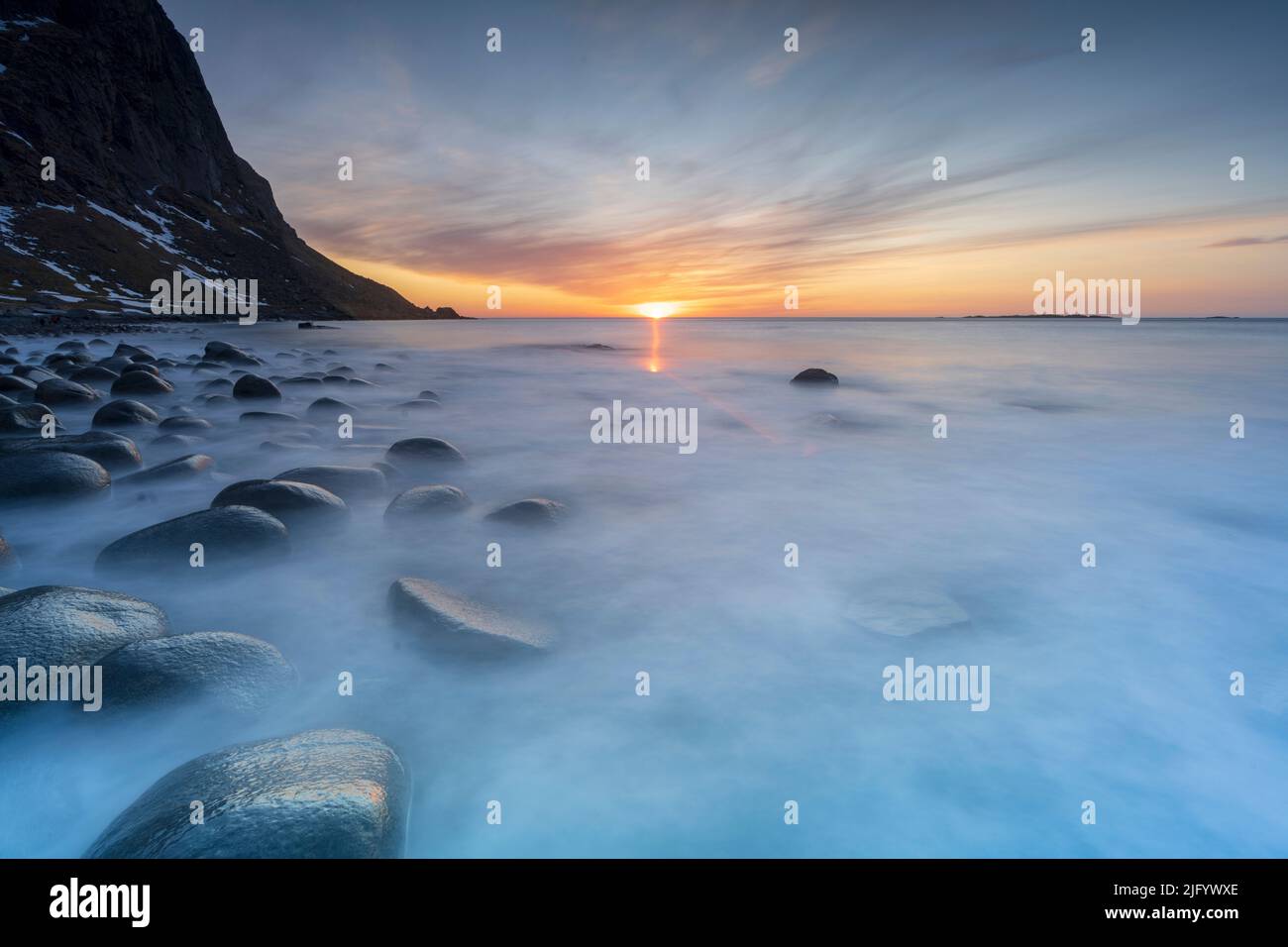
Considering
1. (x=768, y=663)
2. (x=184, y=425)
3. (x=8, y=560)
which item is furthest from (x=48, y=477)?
(x=768, y=663)

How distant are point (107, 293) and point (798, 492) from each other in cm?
6487

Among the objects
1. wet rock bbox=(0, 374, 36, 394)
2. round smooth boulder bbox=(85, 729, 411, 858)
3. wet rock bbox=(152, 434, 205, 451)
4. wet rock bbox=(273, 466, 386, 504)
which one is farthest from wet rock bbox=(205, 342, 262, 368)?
round smooth boulder bbox=(85, 729, 411, 858)

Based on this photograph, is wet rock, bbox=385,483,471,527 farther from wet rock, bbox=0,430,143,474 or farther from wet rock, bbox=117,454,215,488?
wet rock, bbox=0,430,143,474

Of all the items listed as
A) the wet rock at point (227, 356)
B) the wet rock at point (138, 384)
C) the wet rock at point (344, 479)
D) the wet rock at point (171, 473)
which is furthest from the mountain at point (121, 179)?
the wet rock at point (344, 479)

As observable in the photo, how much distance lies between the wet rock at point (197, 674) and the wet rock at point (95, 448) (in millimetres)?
4156

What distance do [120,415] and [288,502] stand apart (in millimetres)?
5114

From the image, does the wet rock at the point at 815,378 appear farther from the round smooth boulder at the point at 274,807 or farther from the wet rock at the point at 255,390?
the round smooth boulder at the point at 274,807

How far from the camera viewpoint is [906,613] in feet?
11.2

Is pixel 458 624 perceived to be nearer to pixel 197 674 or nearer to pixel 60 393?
pixel 197 674

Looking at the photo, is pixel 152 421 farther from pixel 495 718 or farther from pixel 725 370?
pixel 725 370

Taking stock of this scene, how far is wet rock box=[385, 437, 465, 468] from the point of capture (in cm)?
646

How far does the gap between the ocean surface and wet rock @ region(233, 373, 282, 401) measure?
12.7 feet

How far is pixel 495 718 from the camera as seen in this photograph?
253 cm

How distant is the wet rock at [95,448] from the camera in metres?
5.54
